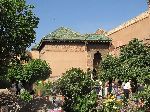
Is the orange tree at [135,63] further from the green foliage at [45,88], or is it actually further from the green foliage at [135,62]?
the green foliage at [45,88]

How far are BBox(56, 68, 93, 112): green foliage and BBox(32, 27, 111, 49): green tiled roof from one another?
22474 mm

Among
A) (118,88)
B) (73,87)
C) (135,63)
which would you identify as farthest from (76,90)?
(118,88)

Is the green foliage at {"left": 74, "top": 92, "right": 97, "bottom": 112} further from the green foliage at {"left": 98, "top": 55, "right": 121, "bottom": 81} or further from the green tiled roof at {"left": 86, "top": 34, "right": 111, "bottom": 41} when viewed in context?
the green tiled roof at {"left": 86, "top": 34, "right": 111, "bottom": 41}

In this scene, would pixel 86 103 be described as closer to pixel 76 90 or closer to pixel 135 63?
pixel 76 90

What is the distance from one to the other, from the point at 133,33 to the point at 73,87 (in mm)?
17842

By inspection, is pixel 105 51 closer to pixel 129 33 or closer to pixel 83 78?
pixel 129 33

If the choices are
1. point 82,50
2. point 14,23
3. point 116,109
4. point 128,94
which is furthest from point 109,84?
point 82,50

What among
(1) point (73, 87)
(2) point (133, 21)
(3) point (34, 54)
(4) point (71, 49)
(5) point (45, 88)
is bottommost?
(1) point (73, 87)

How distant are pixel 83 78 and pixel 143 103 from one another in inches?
134

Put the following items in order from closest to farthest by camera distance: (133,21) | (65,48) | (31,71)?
(133,21) < (31,71) < (65,48)

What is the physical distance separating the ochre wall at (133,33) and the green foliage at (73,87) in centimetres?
1435

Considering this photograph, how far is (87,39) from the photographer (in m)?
43.8

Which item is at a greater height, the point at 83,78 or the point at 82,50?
the point at 82,50

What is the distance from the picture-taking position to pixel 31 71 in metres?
36.6
